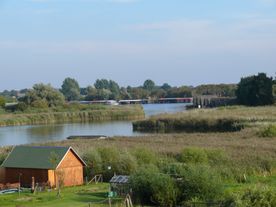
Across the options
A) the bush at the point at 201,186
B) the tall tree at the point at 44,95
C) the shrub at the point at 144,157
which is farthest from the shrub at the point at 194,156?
the tall tree at the point at 44,95

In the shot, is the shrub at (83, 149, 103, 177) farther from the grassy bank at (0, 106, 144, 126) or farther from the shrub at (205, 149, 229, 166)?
the grassy bank at (0, 106, 144, 126)

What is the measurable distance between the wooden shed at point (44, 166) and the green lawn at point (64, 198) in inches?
62.1

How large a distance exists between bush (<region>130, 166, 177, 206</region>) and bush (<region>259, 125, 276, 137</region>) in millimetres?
22996

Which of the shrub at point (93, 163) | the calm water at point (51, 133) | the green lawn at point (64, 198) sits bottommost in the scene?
the green lawn at point (64, 198)

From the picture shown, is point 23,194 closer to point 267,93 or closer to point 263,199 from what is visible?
point 263,199

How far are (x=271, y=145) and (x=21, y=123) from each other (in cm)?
6145

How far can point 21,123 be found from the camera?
308 ft

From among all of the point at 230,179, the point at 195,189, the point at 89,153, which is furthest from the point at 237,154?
the point at 195,189

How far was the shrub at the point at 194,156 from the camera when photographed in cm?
3256

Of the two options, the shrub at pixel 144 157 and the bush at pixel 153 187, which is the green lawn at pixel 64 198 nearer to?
the bush at pixel 153 187

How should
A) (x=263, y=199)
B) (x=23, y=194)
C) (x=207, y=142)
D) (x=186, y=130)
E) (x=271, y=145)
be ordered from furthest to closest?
(x=186, y=130) → (x=207, y=142) → (x=271, y=145) → (x=23, y=194) → (x=263, y=199)

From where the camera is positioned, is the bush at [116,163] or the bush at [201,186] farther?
the bush at [116,163]

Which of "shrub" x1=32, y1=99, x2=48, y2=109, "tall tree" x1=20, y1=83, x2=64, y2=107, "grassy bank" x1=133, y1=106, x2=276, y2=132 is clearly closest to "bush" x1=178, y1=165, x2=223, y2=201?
"grassy bank" x1=133, y1=106, x2=276, y2=132

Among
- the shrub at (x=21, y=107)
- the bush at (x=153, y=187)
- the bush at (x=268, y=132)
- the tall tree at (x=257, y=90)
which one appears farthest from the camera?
the shrub at (x=21, y=107)
